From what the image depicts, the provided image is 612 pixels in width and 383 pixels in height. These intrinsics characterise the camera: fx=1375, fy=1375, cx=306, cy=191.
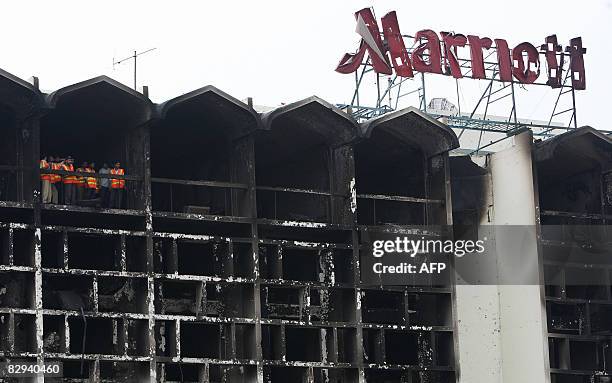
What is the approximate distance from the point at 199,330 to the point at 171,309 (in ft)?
6.84

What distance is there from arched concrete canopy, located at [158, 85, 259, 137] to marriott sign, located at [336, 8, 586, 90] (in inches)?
361

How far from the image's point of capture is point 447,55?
59.6 meters

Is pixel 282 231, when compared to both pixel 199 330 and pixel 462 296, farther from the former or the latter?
pixel 462 296

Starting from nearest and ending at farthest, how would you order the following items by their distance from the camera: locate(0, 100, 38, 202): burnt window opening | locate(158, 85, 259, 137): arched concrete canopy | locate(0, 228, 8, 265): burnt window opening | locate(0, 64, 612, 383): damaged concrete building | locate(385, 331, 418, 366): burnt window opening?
locate(0, 228, 8, 265): burnt window opening, locate(0, 100, 38, 202): burnt window opening, locate(0, 64, 612, 383): damaged concrete building, locate(158, 85, 259, 137): arched concrete canopy, locate(385, 331, 418, 366): burnt window opening

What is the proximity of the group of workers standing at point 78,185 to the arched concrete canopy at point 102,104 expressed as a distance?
66.6 inches

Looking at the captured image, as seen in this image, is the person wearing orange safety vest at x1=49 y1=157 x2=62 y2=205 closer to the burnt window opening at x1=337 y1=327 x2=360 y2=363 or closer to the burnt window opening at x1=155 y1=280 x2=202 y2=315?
the burnt window opening at x1=155 y1=280 x2=202 y2=315

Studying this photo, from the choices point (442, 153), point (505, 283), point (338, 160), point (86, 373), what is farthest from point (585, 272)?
point (86, 373)

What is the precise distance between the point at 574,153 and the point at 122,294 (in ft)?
66.4

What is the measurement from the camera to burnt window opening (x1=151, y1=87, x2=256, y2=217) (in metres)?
49.8

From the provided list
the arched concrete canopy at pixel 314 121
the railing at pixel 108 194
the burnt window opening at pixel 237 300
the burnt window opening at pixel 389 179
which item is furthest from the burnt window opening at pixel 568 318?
the railing at pixel 108 194

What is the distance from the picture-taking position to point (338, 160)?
5312cm

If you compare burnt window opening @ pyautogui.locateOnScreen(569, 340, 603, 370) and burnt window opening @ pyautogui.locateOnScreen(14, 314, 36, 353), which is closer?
burnt window opening @ pyautogui.locateOnScreen(14, 314, 36, 353)

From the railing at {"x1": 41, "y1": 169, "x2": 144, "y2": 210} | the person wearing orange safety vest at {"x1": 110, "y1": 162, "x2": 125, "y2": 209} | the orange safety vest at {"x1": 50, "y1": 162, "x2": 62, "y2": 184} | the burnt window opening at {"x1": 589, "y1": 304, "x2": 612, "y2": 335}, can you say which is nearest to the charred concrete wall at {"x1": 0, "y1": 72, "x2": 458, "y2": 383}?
the railing at {"x1": 41, "y1": 169, "x2": 144, "y2": 210}

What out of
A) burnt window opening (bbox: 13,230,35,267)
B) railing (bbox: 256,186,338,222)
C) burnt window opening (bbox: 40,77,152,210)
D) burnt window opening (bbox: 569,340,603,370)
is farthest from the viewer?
burnt window opening (bbox: 569,340,603,370)
